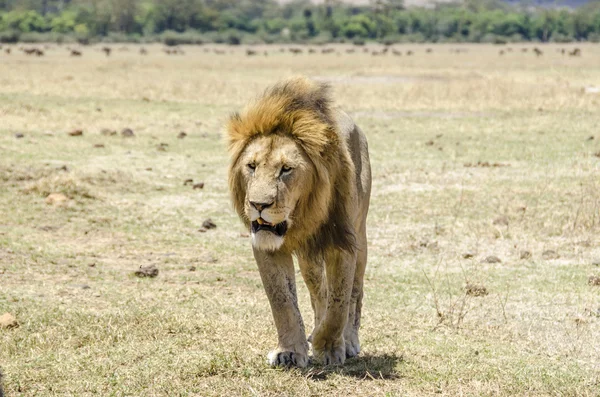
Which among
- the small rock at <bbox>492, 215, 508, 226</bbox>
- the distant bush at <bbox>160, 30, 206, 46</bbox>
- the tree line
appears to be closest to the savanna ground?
the small rock at <bbox>492, 215, 508, 226</bbox>

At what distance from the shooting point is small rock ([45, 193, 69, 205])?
10.7 metres

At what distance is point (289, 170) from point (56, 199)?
259 inches

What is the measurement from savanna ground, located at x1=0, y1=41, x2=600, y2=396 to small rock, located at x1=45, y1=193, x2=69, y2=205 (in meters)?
0.14

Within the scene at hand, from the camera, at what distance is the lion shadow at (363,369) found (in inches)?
201

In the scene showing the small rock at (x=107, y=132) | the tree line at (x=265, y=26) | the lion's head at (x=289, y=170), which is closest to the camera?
the lion's head at (x=289, y=170)

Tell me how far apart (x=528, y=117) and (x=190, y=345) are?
15597 millimetres

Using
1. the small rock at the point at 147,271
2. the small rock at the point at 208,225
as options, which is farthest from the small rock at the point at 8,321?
the small rock at the point at 208,225

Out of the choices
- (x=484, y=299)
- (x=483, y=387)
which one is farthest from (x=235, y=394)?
(x=484, y=299)

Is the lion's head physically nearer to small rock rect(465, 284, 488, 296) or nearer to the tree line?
small rock rect(465, 284, 488, 296)

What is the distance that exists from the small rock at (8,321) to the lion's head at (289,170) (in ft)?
6.95

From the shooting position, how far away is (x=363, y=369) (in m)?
5.32

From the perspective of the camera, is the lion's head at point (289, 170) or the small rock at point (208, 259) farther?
the small rock at point (208, 259)

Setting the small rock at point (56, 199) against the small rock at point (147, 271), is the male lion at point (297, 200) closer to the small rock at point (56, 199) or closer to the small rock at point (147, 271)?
the small rock at point (147, 271)

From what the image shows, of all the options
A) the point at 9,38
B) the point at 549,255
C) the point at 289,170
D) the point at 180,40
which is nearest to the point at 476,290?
the point at 549,255
